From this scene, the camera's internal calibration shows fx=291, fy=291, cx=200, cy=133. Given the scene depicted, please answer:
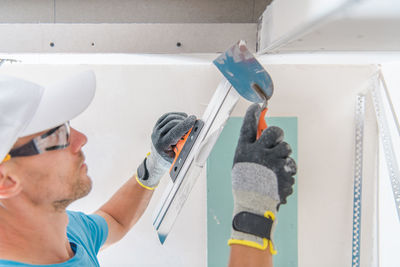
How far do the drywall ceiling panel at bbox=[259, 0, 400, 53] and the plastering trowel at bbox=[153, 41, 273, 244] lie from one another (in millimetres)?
86

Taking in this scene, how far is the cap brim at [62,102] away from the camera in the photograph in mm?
665

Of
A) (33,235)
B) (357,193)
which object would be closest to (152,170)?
(33,235)

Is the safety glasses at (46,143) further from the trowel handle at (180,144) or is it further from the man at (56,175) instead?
the trowel handle at (180,144)

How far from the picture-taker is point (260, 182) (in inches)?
27.5

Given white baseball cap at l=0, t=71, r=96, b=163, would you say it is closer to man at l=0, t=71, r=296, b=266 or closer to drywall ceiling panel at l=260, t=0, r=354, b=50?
man at l=0, t=71, r=296, b=266

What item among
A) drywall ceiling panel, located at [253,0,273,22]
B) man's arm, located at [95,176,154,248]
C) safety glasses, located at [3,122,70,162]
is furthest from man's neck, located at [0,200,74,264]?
drywall ceiling panel, located at [253,0,273,22]

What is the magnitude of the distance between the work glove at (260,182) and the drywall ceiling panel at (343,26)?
0.20 metres

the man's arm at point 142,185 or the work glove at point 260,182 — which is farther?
the man's arm at point 142,185

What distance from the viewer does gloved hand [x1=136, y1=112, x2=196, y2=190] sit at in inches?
34.9

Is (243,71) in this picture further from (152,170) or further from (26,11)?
(26,11)

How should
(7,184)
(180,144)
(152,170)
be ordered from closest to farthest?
(7,184)
(180,144)
(152,170)

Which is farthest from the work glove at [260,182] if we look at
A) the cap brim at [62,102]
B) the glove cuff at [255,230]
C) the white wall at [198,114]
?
the white wall at [198,114]

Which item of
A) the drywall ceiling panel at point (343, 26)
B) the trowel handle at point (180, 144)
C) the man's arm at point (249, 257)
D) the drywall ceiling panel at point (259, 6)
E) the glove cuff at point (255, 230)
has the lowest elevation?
the man's arm at point (249, 257)

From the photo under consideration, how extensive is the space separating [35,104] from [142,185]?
21.1 inches
